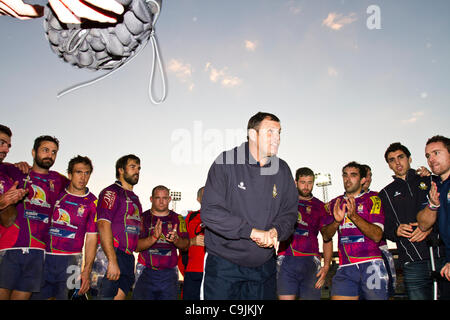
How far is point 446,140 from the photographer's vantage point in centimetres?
450

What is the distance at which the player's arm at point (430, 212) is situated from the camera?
4.37 m

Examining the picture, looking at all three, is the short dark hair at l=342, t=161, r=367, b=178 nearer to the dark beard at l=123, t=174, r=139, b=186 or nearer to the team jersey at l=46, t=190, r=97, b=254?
the dark beard at l=123, t=174, r=139, b=186

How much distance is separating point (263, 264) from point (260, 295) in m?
0.29

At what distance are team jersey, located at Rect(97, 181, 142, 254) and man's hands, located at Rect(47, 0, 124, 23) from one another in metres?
3.40

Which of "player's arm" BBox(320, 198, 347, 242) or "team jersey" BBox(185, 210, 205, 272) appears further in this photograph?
"team jersey" BBox(185, 210, 205, 272)

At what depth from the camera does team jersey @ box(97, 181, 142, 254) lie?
5.26 meters

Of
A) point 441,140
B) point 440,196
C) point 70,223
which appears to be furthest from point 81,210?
point 441,140

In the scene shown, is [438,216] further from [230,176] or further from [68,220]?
[68,220]

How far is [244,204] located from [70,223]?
3.77 m

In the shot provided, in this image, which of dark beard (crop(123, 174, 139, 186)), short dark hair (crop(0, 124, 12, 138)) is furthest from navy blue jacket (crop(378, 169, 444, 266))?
short dark hair (crop(0, 124, 12, 138))

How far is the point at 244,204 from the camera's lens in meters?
3.30

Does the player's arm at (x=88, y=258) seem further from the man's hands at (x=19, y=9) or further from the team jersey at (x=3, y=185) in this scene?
→ the man's hands at (x=19, y=9)

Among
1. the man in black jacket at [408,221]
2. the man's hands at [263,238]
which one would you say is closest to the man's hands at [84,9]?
the man's hands at [263,238]

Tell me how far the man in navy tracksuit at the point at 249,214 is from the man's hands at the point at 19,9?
212cm
